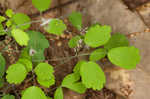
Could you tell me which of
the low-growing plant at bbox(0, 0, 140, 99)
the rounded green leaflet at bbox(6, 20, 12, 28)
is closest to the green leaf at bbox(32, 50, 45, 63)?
the low-growing plant at bbox(0, 0, 140, 99)

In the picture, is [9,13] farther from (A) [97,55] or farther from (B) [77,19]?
(A) [97,55]

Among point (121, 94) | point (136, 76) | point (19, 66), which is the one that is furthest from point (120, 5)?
point (19, 66)

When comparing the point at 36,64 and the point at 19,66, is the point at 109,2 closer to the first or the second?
the point at 36,64

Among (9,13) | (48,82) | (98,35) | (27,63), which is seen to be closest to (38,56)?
(27,63)

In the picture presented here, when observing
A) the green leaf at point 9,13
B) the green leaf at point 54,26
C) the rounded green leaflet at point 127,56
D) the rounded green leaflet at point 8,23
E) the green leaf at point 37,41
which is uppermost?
the green leaf at point 9,13

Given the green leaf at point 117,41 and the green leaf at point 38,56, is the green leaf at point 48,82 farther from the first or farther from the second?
the green leaf at point 117,41

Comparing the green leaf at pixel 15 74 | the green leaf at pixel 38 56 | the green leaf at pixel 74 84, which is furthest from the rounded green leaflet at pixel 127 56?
the green leaf at pixel 15 74
